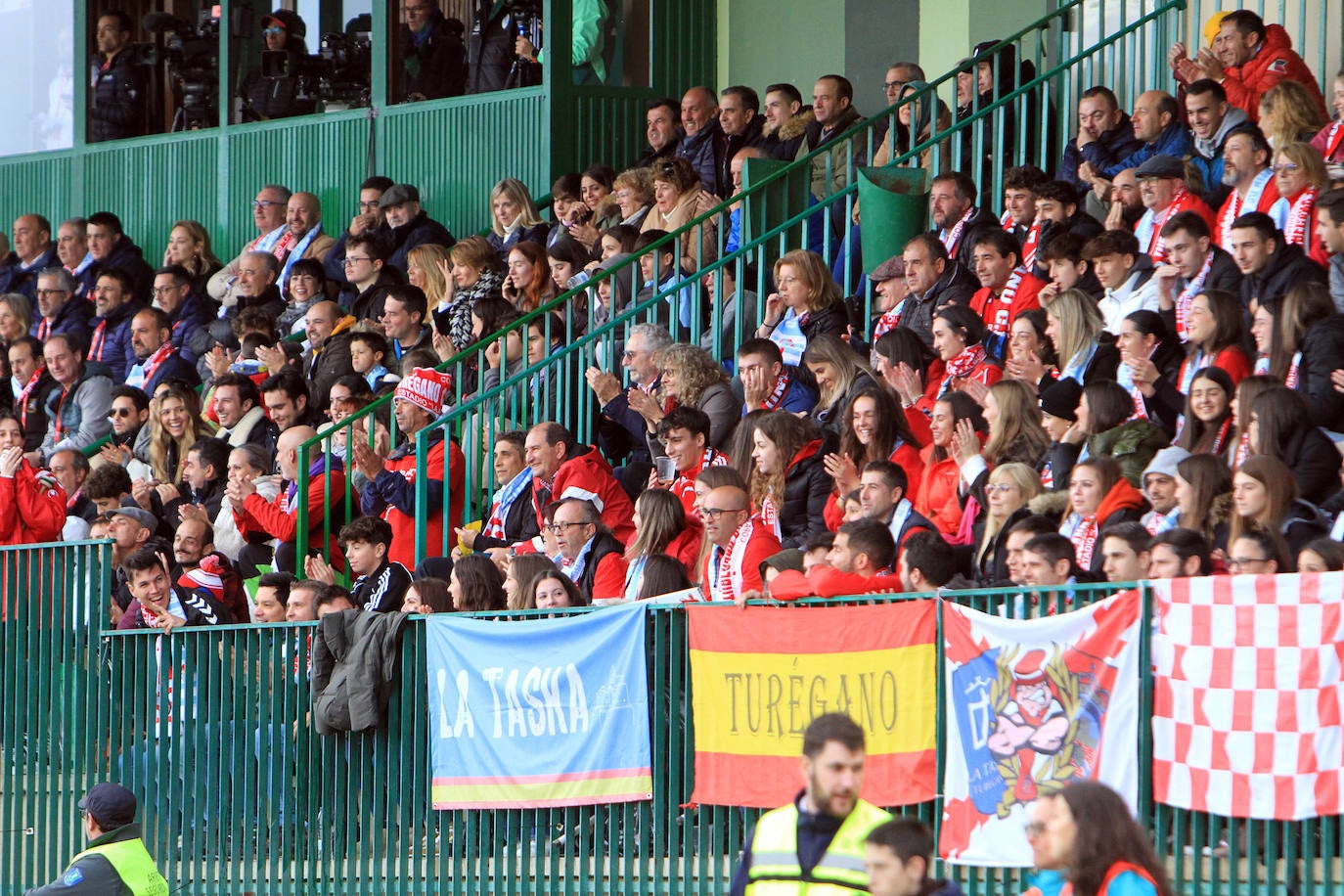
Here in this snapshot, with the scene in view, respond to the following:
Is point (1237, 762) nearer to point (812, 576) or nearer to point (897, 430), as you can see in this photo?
point (812, 576)

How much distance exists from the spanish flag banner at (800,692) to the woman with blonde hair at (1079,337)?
2.67m

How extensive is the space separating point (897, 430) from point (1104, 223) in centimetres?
278

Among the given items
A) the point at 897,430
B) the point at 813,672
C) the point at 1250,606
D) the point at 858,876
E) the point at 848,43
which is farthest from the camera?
the point at 848,43

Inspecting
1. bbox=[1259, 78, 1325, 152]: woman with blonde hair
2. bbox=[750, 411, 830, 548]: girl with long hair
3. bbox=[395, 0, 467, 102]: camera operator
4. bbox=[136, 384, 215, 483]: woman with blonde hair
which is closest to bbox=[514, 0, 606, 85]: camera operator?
bbox=[395, 0, 467, 102]: camera operator

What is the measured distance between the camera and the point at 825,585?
9.63 m

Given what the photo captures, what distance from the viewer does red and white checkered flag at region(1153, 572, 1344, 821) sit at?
808 centimetres

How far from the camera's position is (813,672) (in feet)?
31.0

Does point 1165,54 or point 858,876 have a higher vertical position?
point 1165,54

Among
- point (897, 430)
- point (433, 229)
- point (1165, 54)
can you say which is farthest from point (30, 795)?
point (1165, 54)

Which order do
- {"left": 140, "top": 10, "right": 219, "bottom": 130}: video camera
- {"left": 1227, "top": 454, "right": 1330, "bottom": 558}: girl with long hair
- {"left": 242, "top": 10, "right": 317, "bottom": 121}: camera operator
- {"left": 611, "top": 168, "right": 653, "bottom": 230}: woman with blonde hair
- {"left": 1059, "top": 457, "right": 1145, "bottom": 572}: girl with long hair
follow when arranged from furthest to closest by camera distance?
{"left": 140, "top": 10, "right": 219, "bottom": 130}: video camera, {"left": 242, "top": 10, "right": 317, "bottom": 121}: camera operator, {"left": 611, "top": 168, "right": 653, "bottom": 230}: woman with blonde hair, {"left": 1059, "top": 457, "right": 1145, "bottom": 572}: girl with long hair, {"left": 1227, "top": 454, "right": 1330, "bottom": 558}: girl with long hair

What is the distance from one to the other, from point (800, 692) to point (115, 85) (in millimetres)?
14680

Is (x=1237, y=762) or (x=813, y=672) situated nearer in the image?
(x=1237, y=762)

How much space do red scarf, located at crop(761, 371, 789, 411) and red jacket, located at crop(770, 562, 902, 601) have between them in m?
2.93

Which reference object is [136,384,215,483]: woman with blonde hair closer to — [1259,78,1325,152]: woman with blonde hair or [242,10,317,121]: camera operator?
[242,10,317,121]: camera operator
